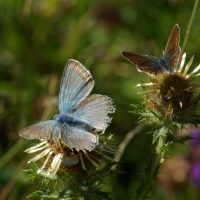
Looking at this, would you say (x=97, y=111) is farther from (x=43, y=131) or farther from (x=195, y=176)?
(x=195, y=176)

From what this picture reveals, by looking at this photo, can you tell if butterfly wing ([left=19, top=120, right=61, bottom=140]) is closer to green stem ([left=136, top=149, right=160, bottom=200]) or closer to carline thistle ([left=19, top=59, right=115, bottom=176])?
carline thistle ([left=19, top=59, right=115, bottom=176])

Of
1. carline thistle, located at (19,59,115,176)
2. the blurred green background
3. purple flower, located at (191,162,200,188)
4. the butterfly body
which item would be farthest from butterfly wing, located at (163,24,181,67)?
purple flower, located at (191,162,200,188)

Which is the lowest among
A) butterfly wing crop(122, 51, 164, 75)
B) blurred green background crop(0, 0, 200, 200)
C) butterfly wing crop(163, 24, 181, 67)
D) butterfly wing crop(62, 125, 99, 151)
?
blurred green background crop(0, 0, 200, 200)

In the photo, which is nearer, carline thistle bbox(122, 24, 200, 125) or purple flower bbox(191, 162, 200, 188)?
carline thistle bbox(122, 24, 200, 125)

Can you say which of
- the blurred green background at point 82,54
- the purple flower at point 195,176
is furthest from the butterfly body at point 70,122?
the purple flower at point 195,176

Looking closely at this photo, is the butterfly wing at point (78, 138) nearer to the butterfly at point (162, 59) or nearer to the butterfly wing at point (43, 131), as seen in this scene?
the butterfly wing at point (43, 131)

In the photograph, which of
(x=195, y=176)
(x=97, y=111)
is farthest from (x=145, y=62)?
(x=195, y=176)

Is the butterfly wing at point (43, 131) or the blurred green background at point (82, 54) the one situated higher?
the butterfly wing at point (43, 131)
